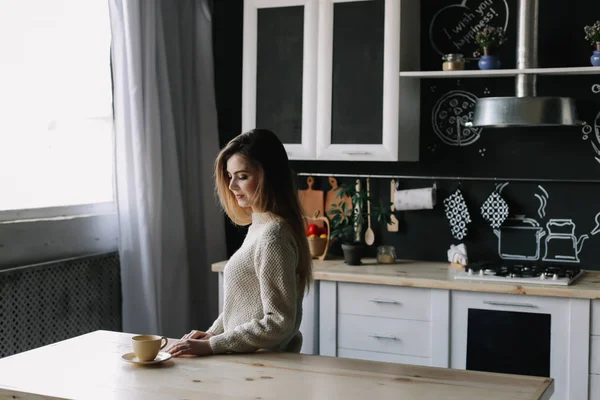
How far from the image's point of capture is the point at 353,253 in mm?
3680

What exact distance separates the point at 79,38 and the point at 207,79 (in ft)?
2.60

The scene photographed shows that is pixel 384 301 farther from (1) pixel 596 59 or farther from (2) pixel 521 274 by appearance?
(1) pixel 596 59

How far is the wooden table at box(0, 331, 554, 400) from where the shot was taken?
1785mm

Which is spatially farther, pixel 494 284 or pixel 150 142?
pixel 150 142

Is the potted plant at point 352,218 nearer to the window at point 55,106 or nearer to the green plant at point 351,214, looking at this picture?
the green plant at point 351,214

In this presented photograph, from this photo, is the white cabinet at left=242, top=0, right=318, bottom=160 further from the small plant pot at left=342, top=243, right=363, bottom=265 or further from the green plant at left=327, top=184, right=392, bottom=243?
the small plant pot at left=342, top=243, right=363, bottom=265

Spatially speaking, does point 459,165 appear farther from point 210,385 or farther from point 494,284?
point 210,385

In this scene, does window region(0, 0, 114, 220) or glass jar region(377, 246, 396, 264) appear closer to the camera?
window region(0, 0, 114, 220)

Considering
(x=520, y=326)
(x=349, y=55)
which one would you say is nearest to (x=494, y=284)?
(x=520, y=326)

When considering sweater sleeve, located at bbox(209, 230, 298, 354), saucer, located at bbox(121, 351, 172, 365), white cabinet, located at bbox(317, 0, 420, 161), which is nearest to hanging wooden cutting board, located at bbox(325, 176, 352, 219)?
white cabinet, located at bbox(317, 0, 420, 161)

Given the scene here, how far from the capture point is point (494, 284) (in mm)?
3201

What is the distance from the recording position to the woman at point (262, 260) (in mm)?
2113

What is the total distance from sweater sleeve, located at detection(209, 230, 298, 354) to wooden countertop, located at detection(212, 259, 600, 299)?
1.27 m

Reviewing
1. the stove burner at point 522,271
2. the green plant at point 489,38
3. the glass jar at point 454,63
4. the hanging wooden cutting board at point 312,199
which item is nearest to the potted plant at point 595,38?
the green plant at point 489,38
